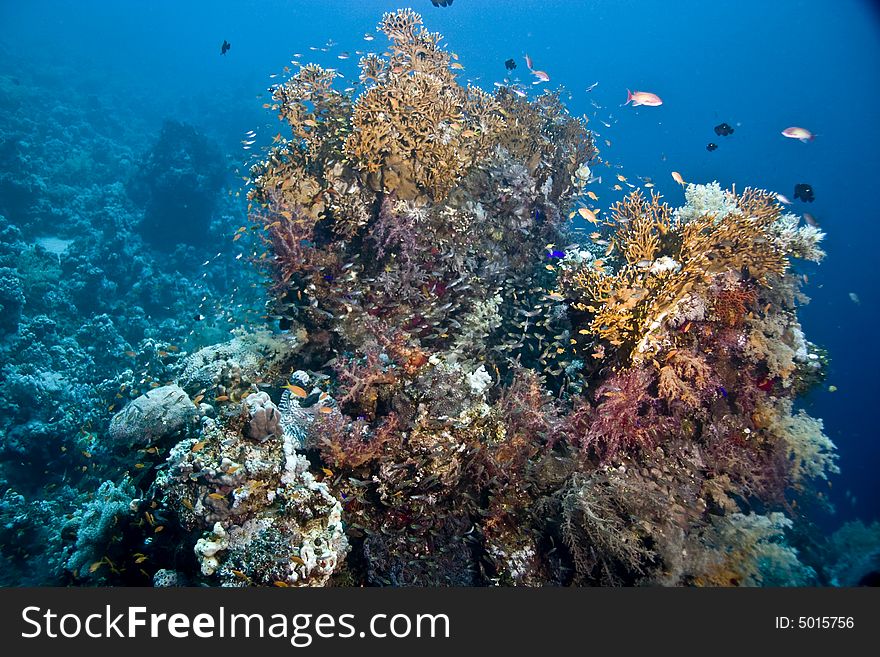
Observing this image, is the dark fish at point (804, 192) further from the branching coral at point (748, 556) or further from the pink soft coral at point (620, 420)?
the branching coral at point (748, 556)

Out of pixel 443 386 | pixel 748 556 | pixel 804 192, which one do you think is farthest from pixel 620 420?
pixel 804 192

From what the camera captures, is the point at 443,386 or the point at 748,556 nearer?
the point at 748,556

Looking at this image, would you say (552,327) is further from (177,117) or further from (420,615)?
(177,117)

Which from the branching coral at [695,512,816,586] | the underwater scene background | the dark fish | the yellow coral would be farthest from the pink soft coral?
the dark fish

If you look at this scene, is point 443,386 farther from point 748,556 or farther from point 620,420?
point 748,556

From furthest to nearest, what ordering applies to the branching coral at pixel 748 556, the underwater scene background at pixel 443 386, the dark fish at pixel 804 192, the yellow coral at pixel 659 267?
the dark fish at pixel 804 192, the yellow coral at pixel 659 267, the branching coral at pixel 748 556, the underwater scene background at pixel 443 386

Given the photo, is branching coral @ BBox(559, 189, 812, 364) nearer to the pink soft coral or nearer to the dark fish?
the pink soft coral

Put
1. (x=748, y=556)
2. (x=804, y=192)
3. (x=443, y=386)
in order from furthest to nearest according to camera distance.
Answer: (x=804, y=192) → (x=443, y=386) → (x=748, y=556)

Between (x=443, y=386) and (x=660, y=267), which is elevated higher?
(x=660, y=267)

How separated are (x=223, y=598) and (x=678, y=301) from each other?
5.86 metres

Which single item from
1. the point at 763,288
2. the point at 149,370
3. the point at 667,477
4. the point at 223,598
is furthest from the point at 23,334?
the point at 763,288

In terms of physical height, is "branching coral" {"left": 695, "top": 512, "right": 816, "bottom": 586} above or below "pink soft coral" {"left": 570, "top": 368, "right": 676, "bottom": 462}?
below

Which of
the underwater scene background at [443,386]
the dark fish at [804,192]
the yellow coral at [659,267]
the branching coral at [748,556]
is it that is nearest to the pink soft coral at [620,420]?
the underwater scene background at [443,386]

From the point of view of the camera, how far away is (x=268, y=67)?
71.7 metres
